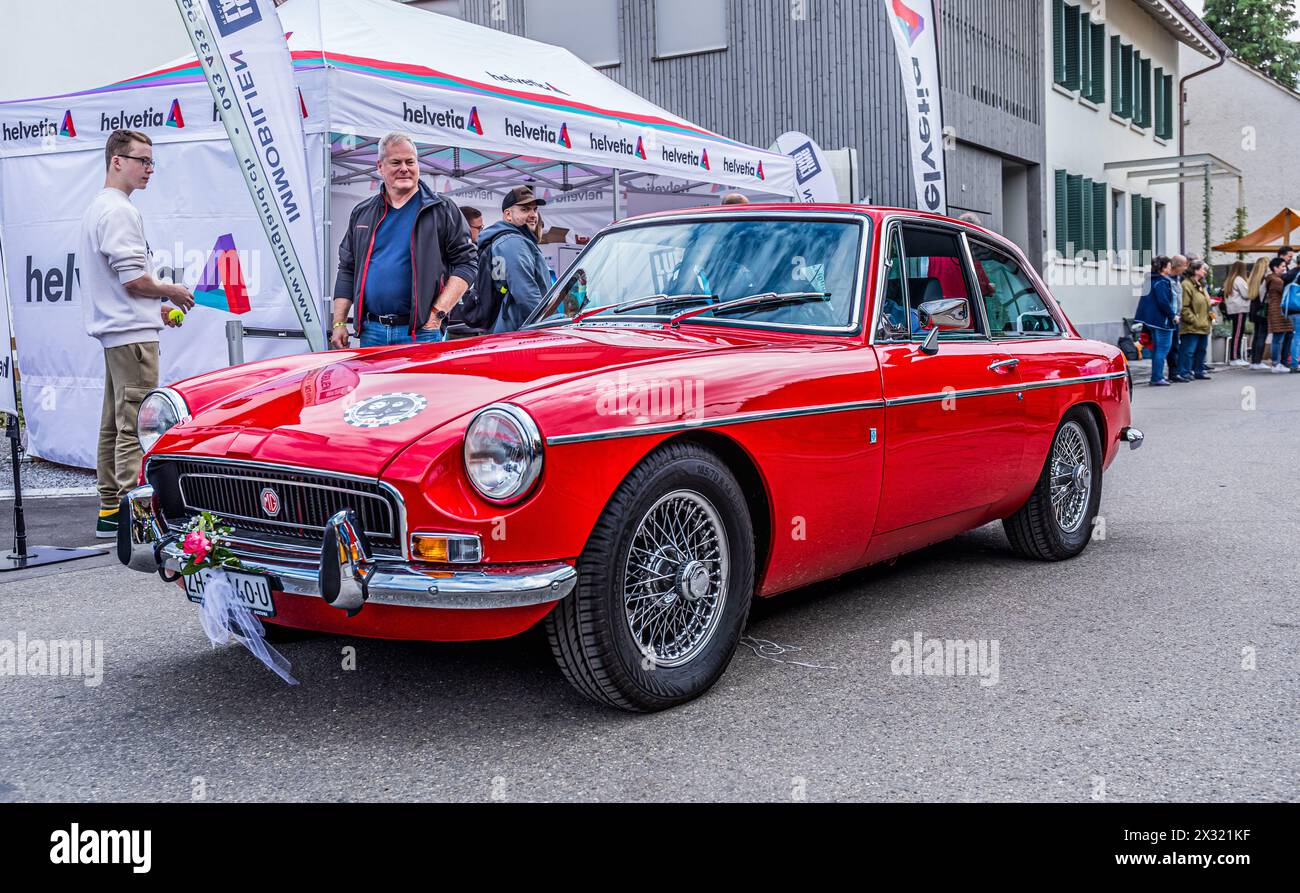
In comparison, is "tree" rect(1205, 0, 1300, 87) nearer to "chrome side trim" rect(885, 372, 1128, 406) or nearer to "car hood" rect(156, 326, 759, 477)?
"chrome side trim" rect(885, 372, 1128, 406)

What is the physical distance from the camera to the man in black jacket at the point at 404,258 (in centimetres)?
641

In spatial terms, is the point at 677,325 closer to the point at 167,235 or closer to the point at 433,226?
the point at 433,226

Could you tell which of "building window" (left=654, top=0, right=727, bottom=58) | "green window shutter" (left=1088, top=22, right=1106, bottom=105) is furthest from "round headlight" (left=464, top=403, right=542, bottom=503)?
"green window shutter" (left=1088, top=22, right=1106, bottom=105)

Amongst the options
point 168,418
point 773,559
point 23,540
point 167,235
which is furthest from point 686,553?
point 167,235

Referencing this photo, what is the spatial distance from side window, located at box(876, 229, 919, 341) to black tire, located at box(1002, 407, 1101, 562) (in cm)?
124

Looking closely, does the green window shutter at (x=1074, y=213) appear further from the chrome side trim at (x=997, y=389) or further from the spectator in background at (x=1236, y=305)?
the chrome side trim at (x=997, y=389)

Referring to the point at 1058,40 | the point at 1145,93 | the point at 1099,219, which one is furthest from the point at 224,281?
the point at 1145,93

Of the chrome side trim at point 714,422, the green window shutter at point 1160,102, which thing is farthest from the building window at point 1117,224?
the chrome side trim at point 714,422

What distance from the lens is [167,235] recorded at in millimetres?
8891

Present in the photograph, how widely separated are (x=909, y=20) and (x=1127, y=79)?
833 inches

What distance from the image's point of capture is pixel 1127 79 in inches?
1151

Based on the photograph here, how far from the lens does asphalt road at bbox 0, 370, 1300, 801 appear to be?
315 cm
